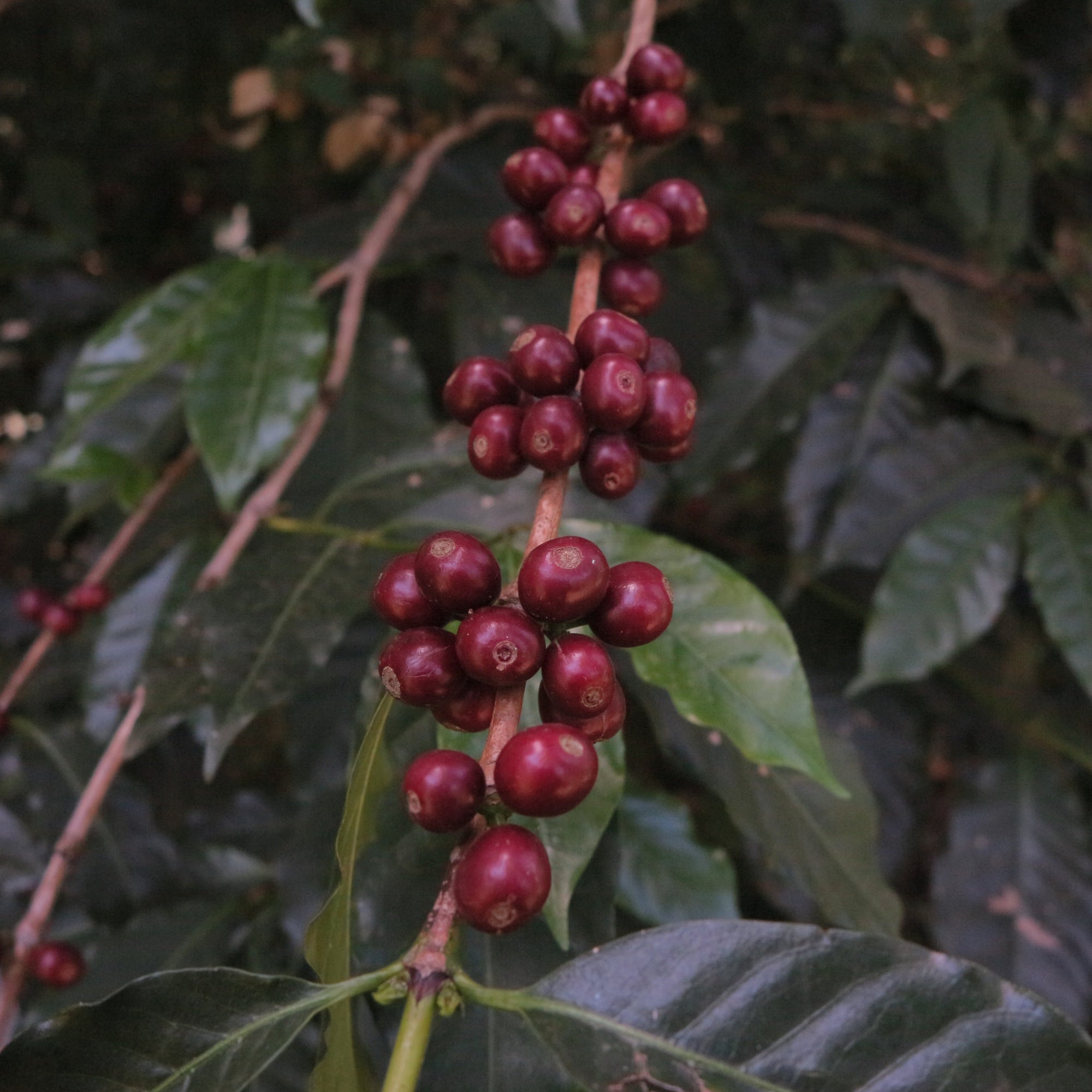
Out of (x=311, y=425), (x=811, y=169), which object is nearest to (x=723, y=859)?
(x=311, y=425)

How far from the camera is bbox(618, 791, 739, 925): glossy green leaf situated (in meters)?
0.80

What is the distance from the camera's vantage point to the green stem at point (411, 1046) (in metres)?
0.37

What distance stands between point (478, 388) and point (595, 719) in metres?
0.21

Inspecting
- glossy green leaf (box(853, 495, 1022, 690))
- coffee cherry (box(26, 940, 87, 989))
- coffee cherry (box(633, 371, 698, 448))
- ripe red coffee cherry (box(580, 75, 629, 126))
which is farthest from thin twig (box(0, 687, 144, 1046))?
glossy green leaf (box(853, 495, 1022, 690))

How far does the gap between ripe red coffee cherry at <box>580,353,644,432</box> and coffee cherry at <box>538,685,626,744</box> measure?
0.46ft

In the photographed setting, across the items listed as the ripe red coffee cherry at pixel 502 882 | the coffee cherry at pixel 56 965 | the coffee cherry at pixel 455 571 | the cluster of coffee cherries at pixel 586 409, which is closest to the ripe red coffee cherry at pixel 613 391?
the cluster of coffee cherries at pixel 586 409

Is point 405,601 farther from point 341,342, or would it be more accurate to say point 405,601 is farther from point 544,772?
point 341,342

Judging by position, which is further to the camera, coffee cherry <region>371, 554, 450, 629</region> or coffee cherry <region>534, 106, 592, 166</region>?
coffee cherry <region>534, 106, 592, 166</region>

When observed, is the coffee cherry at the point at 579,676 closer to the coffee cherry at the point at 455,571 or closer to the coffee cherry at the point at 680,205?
the coffee cherry at the point at 455,571

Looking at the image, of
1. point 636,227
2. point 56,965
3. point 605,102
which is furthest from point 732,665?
point 56,965

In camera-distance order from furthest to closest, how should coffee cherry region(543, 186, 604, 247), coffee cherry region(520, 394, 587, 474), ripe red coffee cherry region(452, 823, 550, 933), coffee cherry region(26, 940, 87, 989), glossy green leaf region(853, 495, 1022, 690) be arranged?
1. glossy green leaf region(853, 495, 1022, 690)
2. coffee cherry region(26, 940, 87, 989)
3. coffee cherry region(543, 186, 604, 247)
4. coffee cherry region(520, 394, 587, 474)
5. ripe red coffee cherry region(452, 823, 550, 933)

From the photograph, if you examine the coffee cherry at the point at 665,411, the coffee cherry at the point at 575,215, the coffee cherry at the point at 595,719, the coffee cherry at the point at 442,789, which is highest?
the coffee cherry at the point at 575,215

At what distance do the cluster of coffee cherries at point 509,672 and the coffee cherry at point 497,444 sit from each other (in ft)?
0.25

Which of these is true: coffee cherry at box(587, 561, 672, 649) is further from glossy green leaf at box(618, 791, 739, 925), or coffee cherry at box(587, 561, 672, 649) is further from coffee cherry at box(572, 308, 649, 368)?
glossy green leaf at box(618, 791, 739, 925)
